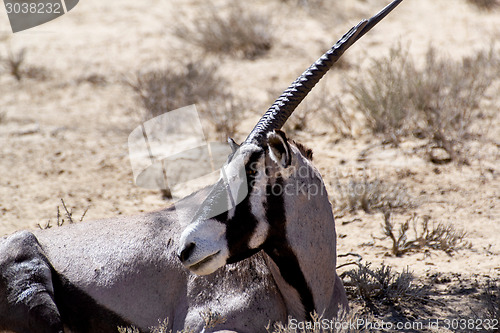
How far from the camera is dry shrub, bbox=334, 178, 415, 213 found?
606 centimetres

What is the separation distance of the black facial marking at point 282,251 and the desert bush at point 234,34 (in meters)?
7.18

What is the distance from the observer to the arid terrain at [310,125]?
5336 millimetres

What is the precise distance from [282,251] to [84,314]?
1247 mm

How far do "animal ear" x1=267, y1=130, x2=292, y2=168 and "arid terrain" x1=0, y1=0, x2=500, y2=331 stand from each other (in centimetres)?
151

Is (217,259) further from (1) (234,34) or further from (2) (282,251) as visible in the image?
(1) (234,34)

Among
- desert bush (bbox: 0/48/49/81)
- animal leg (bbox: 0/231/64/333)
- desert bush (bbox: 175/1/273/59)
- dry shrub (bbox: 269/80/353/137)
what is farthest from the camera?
desert bush (bbox: 175/1/273/59)

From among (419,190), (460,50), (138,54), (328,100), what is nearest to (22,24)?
(138,54)

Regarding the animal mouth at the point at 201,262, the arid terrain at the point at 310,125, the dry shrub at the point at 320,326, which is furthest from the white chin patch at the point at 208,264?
the arid terrain at the point at 310,125

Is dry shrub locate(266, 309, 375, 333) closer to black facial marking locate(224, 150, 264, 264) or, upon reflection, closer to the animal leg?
black facial marking locate(224, 150, 264, 264)

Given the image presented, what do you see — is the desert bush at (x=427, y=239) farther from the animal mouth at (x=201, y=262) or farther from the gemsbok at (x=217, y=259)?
the animal mouth at (x=201, y=262)

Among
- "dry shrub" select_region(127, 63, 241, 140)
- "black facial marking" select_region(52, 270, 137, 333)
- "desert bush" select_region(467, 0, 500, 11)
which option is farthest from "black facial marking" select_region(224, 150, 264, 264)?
"desert bush" select_region(467, 0, 500, 11)

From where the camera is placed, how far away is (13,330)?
3695mm

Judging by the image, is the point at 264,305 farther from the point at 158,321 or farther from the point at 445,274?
the point at 445,274

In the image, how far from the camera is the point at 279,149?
3.40 m
